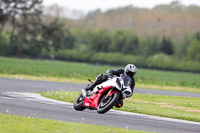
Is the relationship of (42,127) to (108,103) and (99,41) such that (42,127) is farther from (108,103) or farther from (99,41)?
(99,41)

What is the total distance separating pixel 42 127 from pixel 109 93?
3060 millimetres

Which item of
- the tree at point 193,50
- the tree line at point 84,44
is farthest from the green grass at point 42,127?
the tree at point 193,50

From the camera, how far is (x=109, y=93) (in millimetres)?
12391

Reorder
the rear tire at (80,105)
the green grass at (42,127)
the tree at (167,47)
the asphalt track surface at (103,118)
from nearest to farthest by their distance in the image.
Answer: the green grass at (42,127) < the asphalt track surface at (103,118) < the rear tire at (80,105) < the tree at (167,47)

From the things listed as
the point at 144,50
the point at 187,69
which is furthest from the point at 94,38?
the point at 187,69

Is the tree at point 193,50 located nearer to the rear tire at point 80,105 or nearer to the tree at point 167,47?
the tree at point 167,47

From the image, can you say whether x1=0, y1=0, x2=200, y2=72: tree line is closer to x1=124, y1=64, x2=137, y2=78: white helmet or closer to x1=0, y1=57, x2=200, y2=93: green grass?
x1=0, y1=57, x2=200, y2=93: green grass

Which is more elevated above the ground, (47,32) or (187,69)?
(47,32)

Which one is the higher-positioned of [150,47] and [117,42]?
[117,42]

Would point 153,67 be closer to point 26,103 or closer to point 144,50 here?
point 144,50

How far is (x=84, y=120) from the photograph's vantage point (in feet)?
38.7

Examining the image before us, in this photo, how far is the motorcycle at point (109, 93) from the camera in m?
12.3

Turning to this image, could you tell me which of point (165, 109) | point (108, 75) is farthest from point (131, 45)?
point (108, 75)

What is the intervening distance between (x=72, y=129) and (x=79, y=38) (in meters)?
156
